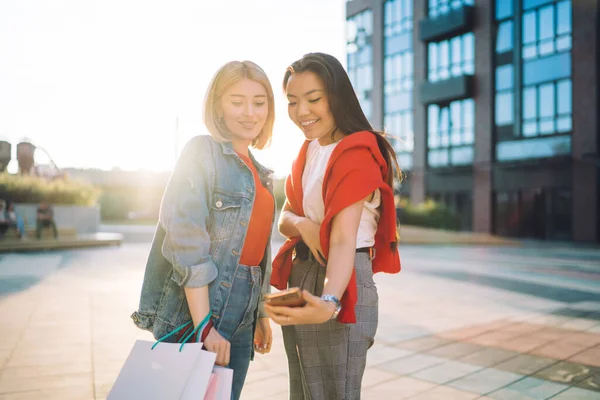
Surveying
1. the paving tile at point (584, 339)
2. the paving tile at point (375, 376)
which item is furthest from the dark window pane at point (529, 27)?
the paving tile at point (375, 376)

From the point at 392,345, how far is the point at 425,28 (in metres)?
28.6

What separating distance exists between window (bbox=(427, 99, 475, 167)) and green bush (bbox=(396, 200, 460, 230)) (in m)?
2.96

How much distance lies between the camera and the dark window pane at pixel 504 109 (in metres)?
27.5

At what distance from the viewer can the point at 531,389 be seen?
154 inches

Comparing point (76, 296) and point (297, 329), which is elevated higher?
point (297, 329)

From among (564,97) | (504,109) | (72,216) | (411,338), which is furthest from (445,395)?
(504,109)

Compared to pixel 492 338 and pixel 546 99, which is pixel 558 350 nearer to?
pixel 492 338

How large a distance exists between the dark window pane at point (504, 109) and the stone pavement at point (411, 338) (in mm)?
18875

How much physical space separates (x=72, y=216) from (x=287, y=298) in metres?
19.7

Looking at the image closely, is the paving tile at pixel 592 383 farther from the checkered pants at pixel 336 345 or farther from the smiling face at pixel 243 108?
the smiling face at pixel 243 108

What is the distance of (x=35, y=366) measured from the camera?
4254 mm

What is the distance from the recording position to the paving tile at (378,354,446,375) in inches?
172

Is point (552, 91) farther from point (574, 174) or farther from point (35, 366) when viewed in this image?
point (35, 366)

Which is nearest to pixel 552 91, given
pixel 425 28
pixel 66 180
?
pixel 425 28
